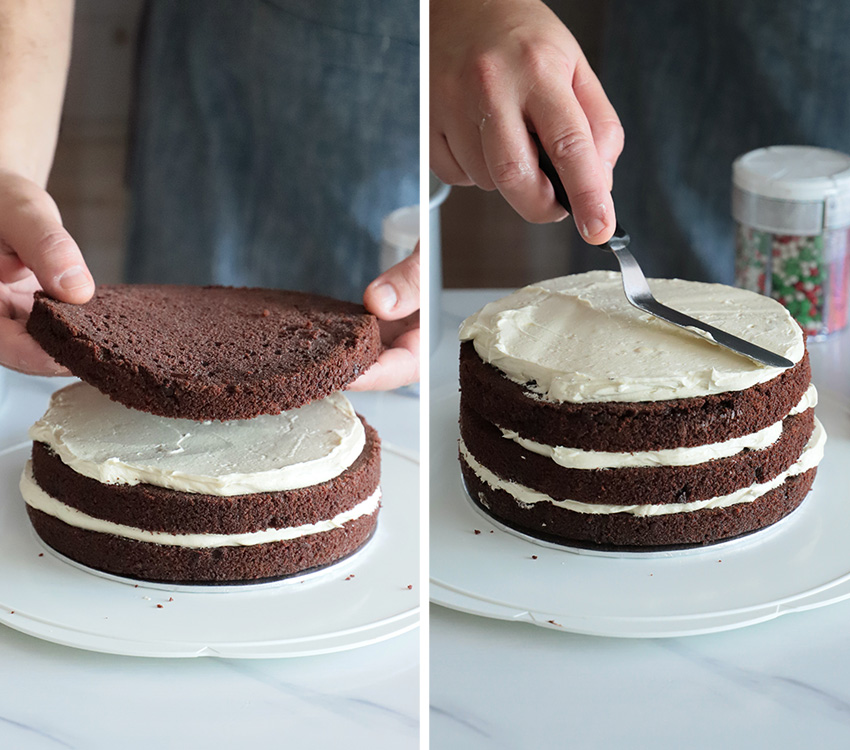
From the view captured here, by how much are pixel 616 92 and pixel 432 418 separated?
80cm

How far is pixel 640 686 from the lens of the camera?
24.3 inches

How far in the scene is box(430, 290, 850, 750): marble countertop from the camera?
580 mm

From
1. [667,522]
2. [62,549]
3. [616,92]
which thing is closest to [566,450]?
[667,522]

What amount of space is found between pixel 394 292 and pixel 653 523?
0.31m

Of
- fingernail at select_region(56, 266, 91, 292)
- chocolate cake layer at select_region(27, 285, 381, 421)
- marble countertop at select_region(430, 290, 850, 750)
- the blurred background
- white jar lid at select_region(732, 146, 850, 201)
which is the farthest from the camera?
the blurred background

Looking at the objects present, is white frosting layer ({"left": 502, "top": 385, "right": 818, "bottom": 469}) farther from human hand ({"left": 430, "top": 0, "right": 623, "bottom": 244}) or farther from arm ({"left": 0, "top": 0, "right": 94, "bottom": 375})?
arm ({"left": 0, "top": 0, "right": 94, "bottom": 375})

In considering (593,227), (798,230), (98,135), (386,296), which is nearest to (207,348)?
(386,296)

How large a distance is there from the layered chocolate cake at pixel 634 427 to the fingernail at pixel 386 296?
0.11 metres

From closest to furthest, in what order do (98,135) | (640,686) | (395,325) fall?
(640,686) → (395,325) → (98,135)

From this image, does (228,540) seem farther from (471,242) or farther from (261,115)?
(471,242)

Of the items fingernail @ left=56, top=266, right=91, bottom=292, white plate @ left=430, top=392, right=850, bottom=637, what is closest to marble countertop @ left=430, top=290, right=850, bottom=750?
white plate @ left=430, top=392, right=850, bottom=637

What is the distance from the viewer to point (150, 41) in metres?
1.37

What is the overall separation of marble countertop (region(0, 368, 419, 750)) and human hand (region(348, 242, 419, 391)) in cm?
29

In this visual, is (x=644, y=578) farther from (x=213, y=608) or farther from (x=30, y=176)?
(x=30, y=176)
